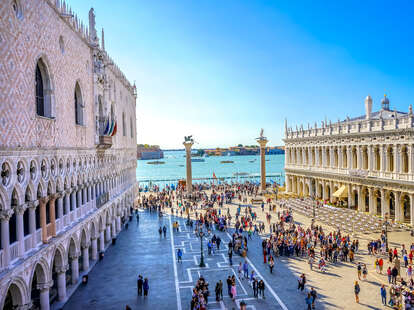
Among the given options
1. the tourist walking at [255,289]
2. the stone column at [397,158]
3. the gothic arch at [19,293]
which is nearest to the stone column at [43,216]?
the gothic arch at [19,293]

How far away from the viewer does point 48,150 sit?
47.4 ft

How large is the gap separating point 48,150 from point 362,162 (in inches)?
1181

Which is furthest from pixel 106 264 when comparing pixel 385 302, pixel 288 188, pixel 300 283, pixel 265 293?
pixel 288 188

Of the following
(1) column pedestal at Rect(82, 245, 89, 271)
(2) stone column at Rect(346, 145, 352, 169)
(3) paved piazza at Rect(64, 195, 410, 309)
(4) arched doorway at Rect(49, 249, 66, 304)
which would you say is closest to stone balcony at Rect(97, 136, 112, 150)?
(1) column pedestal at Rect(82, 245, 89, 271)

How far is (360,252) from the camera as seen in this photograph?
22500mm

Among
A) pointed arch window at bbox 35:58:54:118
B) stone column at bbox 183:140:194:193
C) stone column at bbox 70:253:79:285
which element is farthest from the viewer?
stone column at bbox 183:140:194:193

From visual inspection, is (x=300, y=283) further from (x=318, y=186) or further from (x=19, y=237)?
(x=318, y=186)

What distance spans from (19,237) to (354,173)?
3178cm

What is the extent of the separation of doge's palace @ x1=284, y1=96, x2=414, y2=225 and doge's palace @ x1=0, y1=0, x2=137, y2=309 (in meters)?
23.6

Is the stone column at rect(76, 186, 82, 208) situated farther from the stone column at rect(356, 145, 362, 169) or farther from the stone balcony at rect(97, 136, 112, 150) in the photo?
the stone column at rect(356, 145, 362, 169)

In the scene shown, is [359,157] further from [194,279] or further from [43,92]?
[43,92]

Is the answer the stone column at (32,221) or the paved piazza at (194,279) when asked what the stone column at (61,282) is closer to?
the paved piazza at (194,279)

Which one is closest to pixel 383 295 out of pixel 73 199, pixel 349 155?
pixel 73 199

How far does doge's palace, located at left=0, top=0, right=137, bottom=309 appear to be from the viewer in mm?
11445
